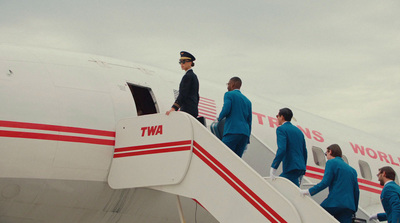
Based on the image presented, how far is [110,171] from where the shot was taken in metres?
8.10

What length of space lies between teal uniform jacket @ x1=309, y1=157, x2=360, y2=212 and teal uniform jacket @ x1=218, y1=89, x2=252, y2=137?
4.27 ft

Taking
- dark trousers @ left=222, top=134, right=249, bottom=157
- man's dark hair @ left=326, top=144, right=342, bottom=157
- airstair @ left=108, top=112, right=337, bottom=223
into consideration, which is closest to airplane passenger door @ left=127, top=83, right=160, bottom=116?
airstair @ left=108, top=112, right=337, bottom=223

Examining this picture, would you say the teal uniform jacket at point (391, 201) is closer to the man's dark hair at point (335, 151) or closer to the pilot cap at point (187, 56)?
the man's dark hair at point (335, 151)

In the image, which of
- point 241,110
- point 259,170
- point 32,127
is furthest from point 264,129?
point 32,127

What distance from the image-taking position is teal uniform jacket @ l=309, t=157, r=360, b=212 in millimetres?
7926

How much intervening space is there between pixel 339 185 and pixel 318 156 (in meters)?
3.78

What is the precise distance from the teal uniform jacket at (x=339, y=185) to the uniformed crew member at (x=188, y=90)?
2145 millimetres

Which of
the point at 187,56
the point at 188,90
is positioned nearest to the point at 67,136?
the point at 188,90

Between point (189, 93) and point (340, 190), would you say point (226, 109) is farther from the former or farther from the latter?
point (340, 190)

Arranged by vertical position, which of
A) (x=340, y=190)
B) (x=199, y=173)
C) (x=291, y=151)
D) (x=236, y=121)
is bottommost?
(x=340, y=190)

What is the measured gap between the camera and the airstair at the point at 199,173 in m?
6.76

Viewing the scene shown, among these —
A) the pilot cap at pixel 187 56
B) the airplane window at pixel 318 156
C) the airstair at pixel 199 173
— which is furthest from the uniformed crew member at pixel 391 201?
the pilot cap at pixel 187 56

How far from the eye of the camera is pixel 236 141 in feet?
26.8

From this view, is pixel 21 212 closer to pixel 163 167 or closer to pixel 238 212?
pixel 163 167
